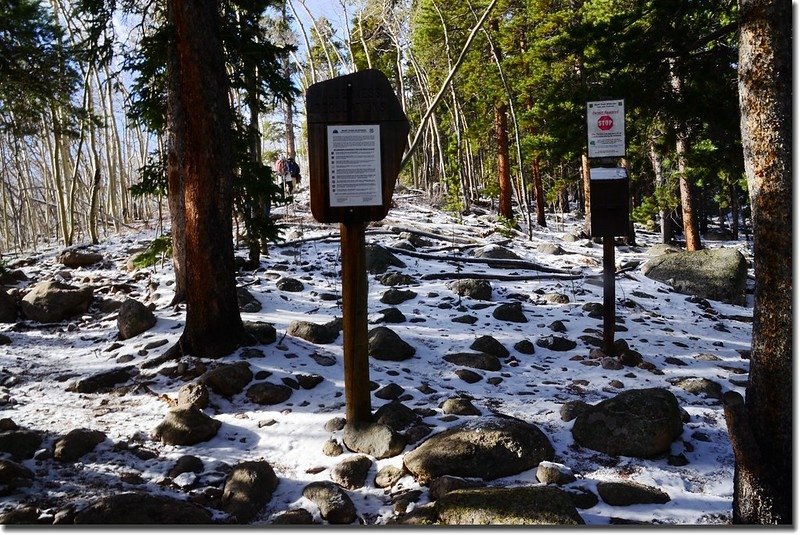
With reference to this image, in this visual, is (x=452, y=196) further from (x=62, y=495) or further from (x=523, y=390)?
(x=62, y=495)

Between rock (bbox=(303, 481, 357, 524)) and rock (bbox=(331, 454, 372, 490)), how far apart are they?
141 millimetres

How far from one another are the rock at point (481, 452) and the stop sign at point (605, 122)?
388 centimetres

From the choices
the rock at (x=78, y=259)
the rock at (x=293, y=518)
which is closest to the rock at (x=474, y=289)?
the rock at (x=293, y=518)

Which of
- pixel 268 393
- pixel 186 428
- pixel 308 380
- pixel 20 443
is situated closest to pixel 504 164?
pixel 308 380

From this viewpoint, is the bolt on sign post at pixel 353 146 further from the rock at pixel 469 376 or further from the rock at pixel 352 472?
the rock at pixel 469 376

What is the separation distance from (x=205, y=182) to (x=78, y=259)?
789 centimetres

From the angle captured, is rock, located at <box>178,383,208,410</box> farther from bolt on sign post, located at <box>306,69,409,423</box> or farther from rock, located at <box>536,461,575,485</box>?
rock, located at <box>536,461,575,485</box>

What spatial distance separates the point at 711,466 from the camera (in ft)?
13.7

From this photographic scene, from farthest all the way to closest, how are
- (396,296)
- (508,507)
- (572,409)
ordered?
(396,296)
(572,409)
(508,507)

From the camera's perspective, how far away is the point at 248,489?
12.3 feet

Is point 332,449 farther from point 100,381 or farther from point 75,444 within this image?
point 100,381

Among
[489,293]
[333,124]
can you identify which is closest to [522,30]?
[489,293]

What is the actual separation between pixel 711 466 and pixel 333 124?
4053 mm

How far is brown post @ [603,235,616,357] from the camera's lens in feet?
21.5
